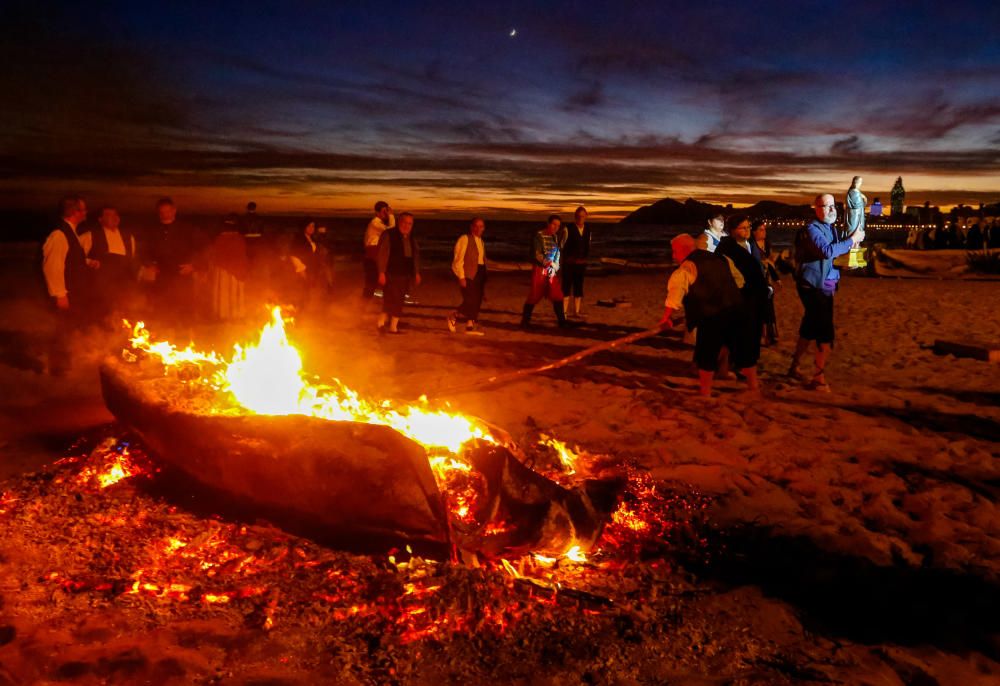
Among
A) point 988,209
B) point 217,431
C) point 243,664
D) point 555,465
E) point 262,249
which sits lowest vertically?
point 243,664

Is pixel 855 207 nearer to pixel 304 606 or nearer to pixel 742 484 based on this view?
pixel 742 484

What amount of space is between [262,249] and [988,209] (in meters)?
27.2

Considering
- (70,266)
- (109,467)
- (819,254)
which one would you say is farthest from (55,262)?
(819,254)

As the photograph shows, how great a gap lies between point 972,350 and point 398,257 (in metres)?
8.08

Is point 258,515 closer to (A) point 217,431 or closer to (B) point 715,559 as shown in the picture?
(A) point 217,431

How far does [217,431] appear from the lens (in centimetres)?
443

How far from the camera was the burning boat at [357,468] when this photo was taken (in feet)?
13.2

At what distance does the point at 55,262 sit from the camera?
8102 millimetres

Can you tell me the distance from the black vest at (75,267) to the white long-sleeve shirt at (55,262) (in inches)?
2.2

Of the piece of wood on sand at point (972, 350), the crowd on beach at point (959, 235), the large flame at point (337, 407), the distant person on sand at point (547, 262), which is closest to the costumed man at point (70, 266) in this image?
the large flame at point (337, 407)

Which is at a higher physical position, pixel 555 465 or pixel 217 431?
pixel 217 431

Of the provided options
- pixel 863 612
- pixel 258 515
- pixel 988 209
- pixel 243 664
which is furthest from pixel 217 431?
pixel 988 209

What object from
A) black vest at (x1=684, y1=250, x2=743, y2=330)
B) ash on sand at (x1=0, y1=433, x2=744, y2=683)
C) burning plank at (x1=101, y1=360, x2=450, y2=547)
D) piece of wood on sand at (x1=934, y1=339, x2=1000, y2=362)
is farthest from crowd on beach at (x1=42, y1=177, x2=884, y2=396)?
burning plank at (x1=101, y1=360, x2=450, y2=547)

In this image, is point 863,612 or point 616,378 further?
point 616,378
